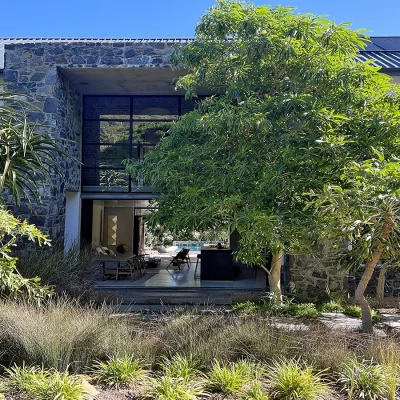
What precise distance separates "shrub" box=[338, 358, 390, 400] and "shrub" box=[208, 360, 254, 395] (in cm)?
94

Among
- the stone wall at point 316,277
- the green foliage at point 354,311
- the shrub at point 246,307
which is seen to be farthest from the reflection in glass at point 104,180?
the green foliage at point 354,311

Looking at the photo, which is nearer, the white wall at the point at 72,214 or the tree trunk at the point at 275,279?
the tree trunk at the point at 275,279

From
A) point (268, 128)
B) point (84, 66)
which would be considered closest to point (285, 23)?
point (268, 128)

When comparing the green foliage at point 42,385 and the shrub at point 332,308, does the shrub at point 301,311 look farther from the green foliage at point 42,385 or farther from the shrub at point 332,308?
the green foliage at point 42,385

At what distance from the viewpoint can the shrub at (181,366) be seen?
416 cm

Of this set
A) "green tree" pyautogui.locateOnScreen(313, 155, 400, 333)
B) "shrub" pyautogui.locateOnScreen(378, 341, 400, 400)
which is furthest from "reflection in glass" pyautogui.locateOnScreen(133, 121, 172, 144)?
"shrub" pyautogui.locateOnScreen(378, 341, 400, 400)

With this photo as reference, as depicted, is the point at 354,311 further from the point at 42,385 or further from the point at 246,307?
the point at 42,385

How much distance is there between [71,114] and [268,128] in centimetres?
737

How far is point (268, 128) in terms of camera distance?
216 inches

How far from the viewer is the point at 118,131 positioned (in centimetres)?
1200

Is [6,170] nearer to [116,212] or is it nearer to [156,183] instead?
[156,183]

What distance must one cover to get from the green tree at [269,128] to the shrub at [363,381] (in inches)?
60.4

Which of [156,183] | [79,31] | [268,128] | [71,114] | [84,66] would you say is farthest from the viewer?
[79,31]

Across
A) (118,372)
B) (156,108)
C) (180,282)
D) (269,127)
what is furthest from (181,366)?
(156,108)
